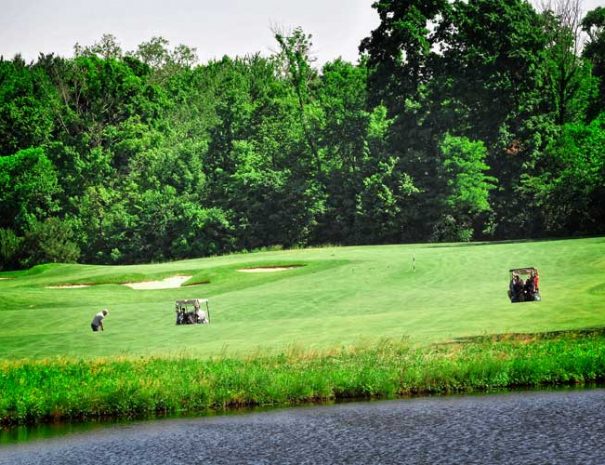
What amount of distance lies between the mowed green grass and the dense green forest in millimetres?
28254

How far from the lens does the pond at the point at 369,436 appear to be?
84.7 feet

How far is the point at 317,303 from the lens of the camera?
50500mm

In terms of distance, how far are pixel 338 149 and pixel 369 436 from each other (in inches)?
3416

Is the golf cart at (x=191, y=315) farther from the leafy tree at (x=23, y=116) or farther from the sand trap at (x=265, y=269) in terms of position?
the leafy tree at (x=23, y=116)

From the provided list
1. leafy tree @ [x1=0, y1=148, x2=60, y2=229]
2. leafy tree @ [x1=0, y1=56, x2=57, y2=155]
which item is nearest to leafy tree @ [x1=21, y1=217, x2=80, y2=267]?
leafy tree @ [x1=0, y1=148, x2=60, y2=229]

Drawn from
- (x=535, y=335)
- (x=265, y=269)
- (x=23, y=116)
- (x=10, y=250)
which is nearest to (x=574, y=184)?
(x=265, y=269)

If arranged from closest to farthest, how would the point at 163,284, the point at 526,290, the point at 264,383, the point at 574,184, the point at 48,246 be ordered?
the point at 264,383
the point at 526,290
the point at 163,284
the point at 574,184
the point at 48,246

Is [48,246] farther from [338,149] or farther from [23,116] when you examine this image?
[338,149]

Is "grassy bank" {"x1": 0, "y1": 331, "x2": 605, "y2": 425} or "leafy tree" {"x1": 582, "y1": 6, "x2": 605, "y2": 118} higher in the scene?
"leafy tree" {"x1": 582, "y1": 6, "x2": 605, "y2": 118}

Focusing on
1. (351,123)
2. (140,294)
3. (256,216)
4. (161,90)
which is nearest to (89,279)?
(140,294)

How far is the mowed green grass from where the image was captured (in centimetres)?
3922

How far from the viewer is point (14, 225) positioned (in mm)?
111000

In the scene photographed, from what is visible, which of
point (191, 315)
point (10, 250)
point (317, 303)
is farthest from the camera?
point (10, 250)

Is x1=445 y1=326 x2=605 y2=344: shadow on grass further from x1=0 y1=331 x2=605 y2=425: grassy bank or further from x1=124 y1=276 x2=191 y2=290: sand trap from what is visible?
x1=124 y1=276 x2=191 y2=290: sand trap
